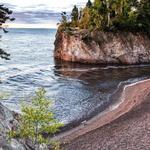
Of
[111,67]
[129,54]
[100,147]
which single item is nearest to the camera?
[100,147]

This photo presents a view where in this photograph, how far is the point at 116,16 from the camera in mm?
96000

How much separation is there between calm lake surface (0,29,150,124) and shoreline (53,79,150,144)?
1.73 meters

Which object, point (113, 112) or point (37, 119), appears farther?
point (113, 112)

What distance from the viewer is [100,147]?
31.5 m

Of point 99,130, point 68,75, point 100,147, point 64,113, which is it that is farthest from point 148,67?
point 100,147

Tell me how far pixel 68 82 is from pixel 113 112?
25.0 meters

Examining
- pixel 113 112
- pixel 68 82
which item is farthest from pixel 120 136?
pixel 68 82

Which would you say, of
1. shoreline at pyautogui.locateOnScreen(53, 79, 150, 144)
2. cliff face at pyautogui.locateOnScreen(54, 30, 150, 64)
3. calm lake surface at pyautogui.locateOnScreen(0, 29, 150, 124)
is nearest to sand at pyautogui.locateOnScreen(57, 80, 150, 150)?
shoreline at pyautogui.locateOnScreen(53, 79, 150, 144)

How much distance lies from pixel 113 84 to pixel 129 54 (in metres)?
27.2

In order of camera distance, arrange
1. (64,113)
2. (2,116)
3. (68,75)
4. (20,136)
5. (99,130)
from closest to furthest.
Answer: (20,136) → (2,116) → (99,130) → (64,113) → (68,75)

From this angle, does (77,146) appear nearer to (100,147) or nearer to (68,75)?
(100,147)

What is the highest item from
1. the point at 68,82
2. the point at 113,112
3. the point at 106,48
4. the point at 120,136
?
the point at 120,136

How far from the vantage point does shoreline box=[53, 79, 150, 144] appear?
3834 cm

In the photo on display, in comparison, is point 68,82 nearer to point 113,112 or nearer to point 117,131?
point 113,112
